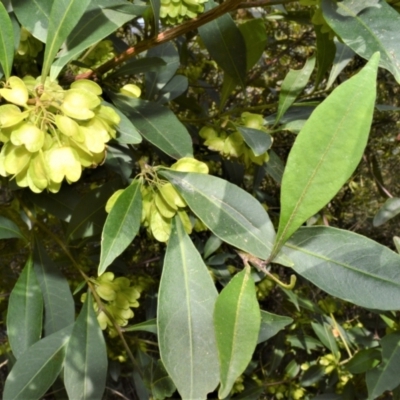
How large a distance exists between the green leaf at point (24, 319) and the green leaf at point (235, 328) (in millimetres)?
603

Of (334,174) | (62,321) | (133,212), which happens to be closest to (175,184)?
(133,212)

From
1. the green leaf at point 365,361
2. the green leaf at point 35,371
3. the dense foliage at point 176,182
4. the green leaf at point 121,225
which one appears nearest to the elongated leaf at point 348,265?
the dense foliage at point 176,182

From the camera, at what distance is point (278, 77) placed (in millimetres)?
2371

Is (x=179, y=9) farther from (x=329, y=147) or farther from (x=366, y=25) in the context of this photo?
(x=329, y=147)

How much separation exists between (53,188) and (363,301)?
476 millimetres

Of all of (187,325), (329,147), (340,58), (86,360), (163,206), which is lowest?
(86,360)

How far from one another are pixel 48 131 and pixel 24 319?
509 millimetres

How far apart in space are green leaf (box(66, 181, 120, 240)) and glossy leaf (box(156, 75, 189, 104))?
1.02ft

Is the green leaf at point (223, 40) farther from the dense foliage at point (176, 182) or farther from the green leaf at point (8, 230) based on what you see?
the green leaf at point (8, 230)

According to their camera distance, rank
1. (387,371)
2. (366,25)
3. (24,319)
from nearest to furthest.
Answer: (366,25)
(24,319)
(387,371)

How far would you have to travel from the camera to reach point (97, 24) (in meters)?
0.81

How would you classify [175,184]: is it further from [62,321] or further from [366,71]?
[62,321]

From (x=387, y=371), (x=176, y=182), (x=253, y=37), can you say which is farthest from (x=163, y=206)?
(x=387, y=371)

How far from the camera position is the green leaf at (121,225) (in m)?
0.71
